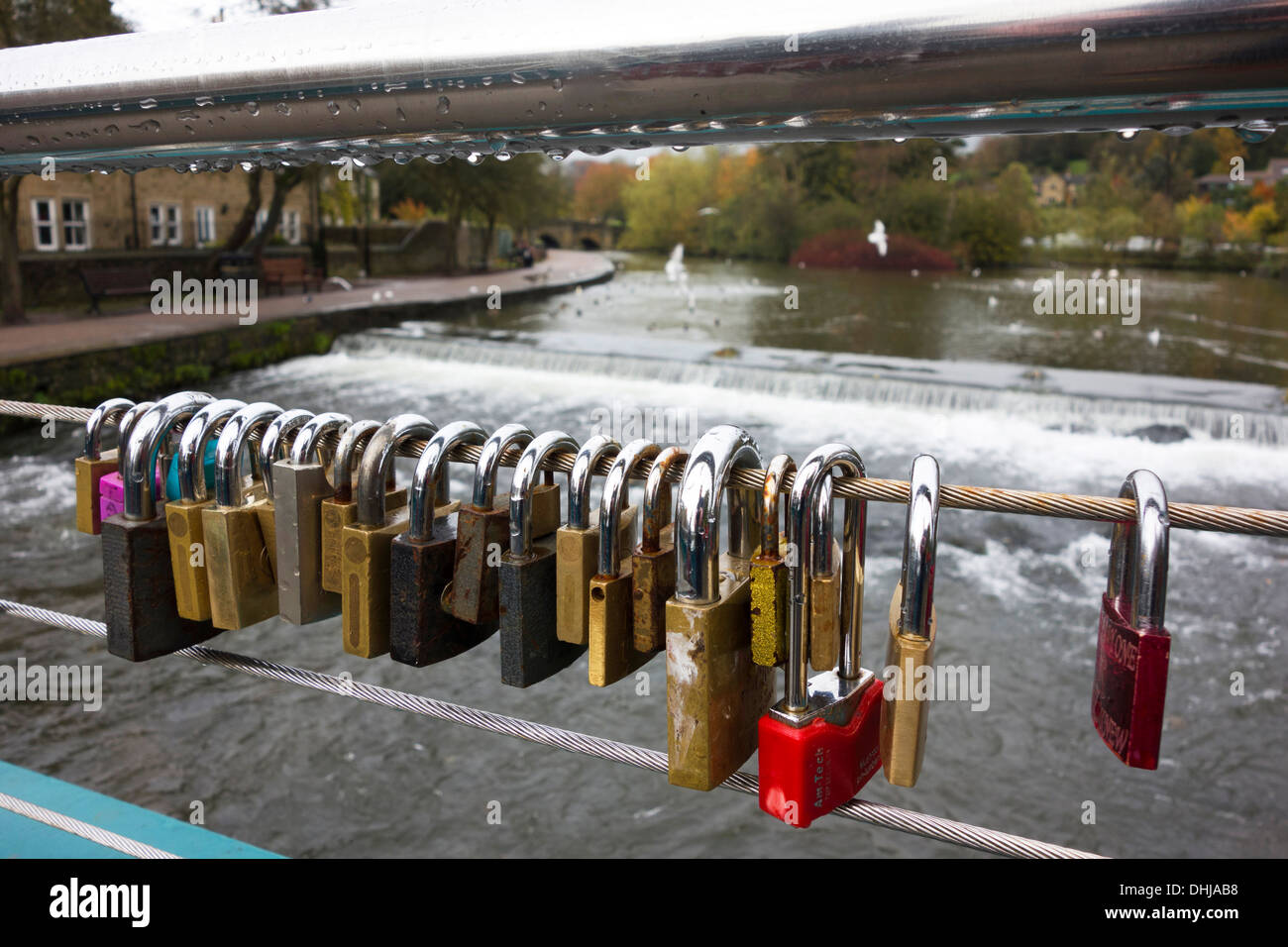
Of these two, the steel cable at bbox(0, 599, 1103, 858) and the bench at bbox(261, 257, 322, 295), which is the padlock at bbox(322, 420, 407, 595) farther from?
the bench at bbox(261, 257, 322, 295)

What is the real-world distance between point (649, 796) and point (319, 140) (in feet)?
16.5

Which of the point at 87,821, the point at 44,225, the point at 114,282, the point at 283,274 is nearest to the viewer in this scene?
the point at 87,821

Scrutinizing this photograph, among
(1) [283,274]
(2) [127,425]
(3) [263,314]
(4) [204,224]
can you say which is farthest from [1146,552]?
(4) [204,224]

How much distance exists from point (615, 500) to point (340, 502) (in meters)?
0.35

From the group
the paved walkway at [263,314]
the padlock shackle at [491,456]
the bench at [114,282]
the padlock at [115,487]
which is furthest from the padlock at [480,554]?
the bench at [114,282]

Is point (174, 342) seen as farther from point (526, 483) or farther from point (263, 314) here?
point (526, 483)

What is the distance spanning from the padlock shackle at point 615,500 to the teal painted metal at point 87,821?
98 cm

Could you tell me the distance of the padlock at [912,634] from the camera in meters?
0.93

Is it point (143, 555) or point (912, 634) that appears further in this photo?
point (143, 555)

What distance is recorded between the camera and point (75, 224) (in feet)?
78.7

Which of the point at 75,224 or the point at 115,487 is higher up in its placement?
the point at 75,224

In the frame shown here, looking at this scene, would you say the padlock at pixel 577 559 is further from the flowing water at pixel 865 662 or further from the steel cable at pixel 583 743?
the flowing water at pixel 865 662
